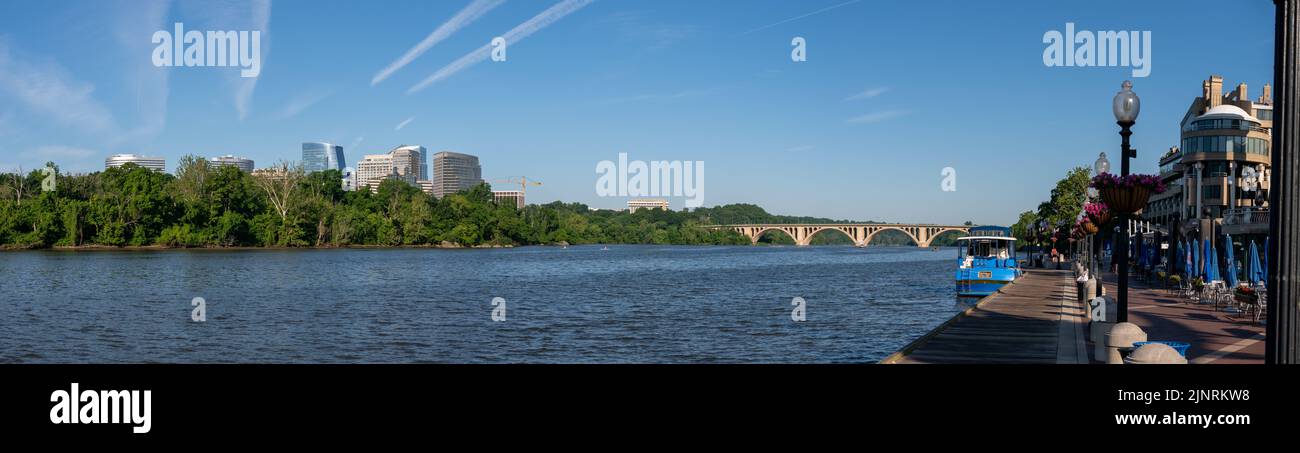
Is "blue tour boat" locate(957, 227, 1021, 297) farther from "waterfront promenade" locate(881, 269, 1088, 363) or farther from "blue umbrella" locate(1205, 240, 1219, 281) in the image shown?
"waterfront promenade" locate(881, 269, 1088, 363)

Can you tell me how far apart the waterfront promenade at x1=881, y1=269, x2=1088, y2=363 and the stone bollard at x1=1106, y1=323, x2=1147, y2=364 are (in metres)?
3.56

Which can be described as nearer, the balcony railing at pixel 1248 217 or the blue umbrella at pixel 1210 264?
the blue umbrella at pixel 1210 264

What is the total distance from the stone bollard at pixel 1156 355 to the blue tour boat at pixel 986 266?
3745 cm

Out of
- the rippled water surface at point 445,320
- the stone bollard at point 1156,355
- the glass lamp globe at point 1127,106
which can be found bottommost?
the rippled water surface at point 445,320

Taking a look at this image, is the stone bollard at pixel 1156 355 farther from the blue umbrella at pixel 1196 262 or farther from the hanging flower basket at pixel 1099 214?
the blue umbrella at pixel 1196 262

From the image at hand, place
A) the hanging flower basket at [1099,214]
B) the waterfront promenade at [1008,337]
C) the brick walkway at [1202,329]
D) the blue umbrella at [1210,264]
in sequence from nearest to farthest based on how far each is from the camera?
the waterfront promenade at [1008,337] → the brick walkway at [1202,329] → the hanging flower basket at [1099,214] → the blue umbrella at [1210,264]

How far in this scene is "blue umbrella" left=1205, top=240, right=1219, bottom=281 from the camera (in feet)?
108

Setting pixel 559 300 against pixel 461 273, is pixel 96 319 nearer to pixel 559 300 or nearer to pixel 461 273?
pixel 559 300

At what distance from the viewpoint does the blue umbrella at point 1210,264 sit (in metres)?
32.9

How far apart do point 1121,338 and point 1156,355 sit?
352cm

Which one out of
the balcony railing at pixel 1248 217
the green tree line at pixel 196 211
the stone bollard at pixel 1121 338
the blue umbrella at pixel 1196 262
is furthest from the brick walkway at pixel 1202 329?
the green tree line at pixel 196 211

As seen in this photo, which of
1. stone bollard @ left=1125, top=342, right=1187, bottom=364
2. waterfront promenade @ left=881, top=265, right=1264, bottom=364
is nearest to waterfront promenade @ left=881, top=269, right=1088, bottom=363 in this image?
waterfront promenade @ left=881, top=265, right=1264, bottom=364

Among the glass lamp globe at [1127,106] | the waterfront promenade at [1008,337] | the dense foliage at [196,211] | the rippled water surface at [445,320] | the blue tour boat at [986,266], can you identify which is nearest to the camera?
the glass lamp globe at [1127,106]
